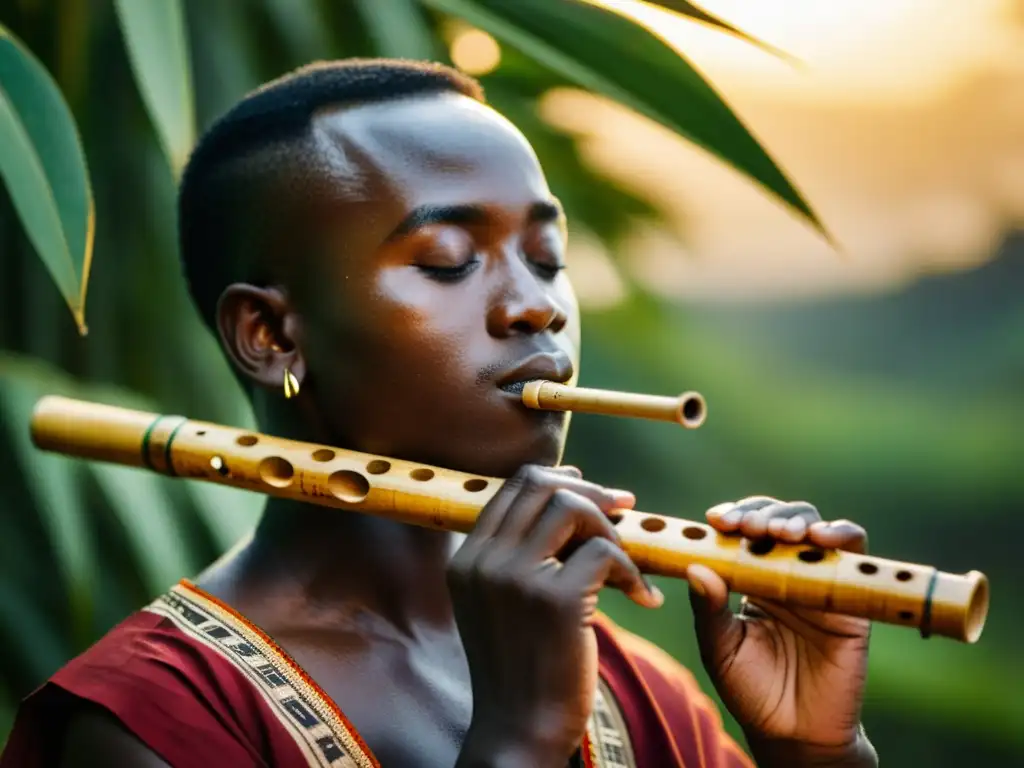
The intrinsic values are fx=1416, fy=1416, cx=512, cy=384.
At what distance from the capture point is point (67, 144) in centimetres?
131

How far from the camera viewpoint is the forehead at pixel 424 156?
3.50ft

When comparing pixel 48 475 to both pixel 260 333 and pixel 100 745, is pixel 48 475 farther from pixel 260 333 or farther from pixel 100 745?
pixel 100 745

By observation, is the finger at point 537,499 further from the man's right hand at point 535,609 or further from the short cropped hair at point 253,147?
the short cropped hair at point 253,147

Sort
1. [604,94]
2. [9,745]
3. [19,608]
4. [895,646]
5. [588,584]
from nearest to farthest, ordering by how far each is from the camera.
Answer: [588,584]
[9,745]
[604,94]
[19,608]
[895,646]

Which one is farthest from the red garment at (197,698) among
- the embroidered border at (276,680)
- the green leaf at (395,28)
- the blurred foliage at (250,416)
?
the green leaf at (395,28)

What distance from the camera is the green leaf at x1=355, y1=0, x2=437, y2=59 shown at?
172cm

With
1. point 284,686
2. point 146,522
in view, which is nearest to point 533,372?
point 284,686

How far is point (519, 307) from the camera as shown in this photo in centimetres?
104

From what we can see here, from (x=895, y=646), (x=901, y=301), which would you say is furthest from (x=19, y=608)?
(x=901, y=301)

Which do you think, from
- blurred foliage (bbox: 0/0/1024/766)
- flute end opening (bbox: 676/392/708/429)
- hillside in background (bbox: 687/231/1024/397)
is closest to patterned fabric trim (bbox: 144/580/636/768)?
flute end opening (bbox: 676/392/708/429)

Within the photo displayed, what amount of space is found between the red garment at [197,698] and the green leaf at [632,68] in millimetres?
599

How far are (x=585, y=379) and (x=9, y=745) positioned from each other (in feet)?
3.98

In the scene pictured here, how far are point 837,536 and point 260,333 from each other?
49cm

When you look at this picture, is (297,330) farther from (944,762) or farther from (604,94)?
(944,762)
